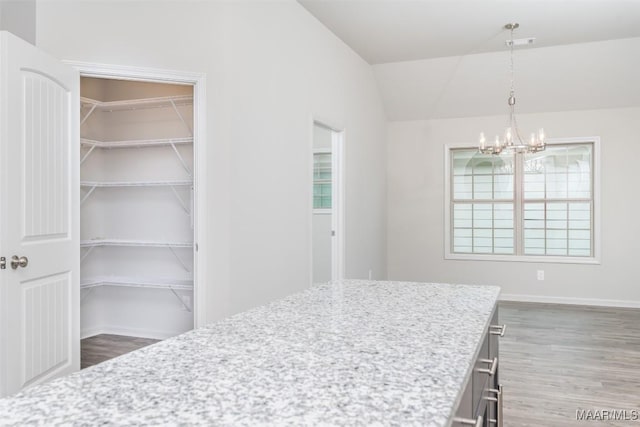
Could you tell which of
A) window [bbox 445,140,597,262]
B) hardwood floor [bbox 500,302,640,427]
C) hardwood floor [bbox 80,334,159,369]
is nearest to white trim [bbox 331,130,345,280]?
hardwood floor [bbox 500,302,640,427]

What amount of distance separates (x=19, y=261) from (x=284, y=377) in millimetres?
2242

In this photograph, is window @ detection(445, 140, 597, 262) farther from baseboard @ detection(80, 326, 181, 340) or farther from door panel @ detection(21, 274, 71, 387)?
door panel @ detection(21, 274, 71, 387)

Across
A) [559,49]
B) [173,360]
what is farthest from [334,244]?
[173,360]

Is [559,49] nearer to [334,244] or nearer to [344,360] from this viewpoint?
[334,244]

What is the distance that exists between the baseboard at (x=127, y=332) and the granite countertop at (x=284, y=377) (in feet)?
10.6

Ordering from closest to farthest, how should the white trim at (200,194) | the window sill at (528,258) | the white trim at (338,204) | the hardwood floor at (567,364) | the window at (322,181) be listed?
1. the hardwood floor at (567,364)
2. the white trim at (200,194)
3. the white trim at (338,204)
4. the window at (322,181)
5. the window sill at (528,258)

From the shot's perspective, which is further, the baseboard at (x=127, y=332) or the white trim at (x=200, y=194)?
the baseboard at (x=127, y=332)

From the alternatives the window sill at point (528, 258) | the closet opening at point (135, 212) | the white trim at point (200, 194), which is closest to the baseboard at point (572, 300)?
the window sill at point (528, 258)

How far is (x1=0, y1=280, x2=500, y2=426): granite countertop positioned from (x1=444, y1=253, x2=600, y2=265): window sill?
5392 millimetres

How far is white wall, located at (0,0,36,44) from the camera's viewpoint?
3071 mm

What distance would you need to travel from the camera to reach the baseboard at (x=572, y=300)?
609 centimetres

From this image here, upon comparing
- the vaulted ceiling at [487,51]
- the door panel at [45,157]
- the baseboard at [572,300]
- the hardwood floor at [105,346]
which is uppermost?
the vaulted ceiling at [487,51]

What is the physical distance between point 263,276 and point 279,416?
10.1 ft

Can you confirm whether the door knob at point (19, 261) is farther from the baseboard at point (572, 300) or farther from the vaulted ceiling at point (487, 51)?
the baseboard at point (572, 300)
